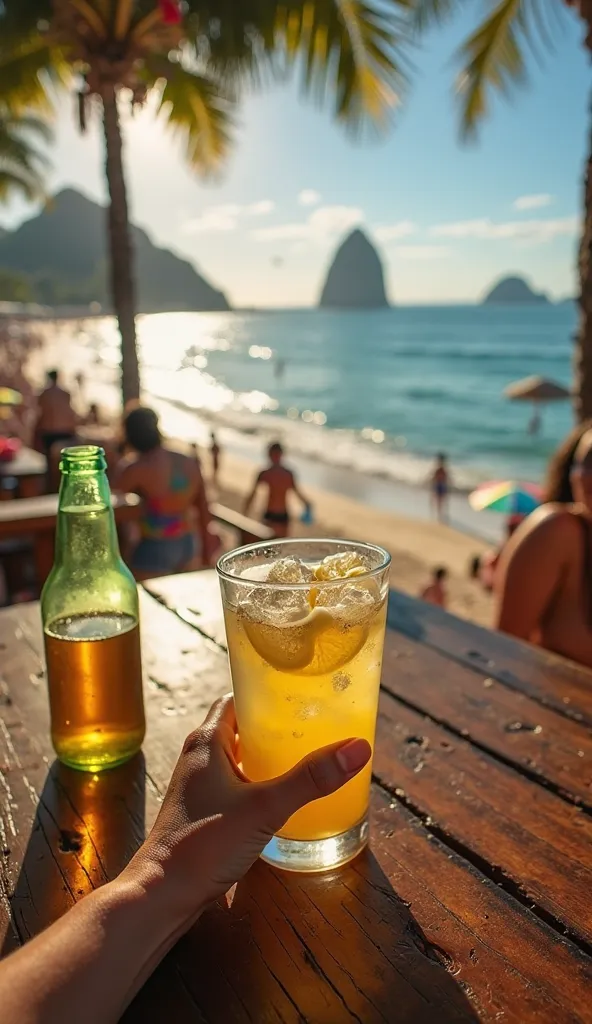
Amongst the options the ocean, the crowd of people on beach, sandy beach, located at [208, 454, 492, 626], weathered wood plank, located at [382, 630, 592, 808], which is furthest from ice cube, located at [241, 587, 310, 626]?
the ocean

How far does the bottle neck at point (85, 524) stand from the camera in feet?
3.44

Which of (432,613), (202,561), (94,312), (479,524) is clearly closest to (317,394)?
(479,524)

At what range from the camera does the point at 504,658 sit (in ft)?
4.83

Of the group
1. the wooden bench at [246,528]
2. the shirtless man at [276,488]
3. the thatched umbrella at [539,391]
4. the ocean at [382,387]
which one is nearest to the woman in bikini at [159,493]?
the wooden bench at [246,528]

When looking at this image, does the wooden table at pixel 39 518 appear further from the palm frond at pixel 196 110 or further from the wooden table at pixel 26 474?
the palm frond at pixel 196 110

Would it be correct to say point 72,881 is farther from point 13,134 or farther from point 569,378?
point 569,378

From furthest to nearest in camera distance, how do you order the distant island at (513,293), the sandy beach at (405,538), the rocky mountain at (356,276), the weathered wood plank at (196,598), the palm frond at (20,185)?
the rocky mountain at (356,276) → the distant island at (513,293) → the palm frond at (20,185) → the sandy beach at (405,538) → the weathered wood plank at (196,598)

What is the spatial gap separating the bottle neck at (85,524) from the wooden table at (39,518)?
5.24 ft

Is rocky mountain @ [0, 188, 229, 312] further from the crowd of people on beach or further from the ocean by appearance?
the crowd of people on beach

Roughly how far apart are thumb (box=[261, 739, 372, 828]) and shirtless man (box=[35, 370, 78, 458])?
27.4 feet

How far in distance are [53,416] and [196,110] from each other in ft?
13.5

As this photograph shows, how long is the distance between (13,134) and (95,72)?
1682 centimetres

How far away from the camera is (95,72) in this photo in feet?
23.3

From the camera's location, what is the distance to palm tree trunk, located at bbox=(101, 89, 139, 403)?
25.6ft
